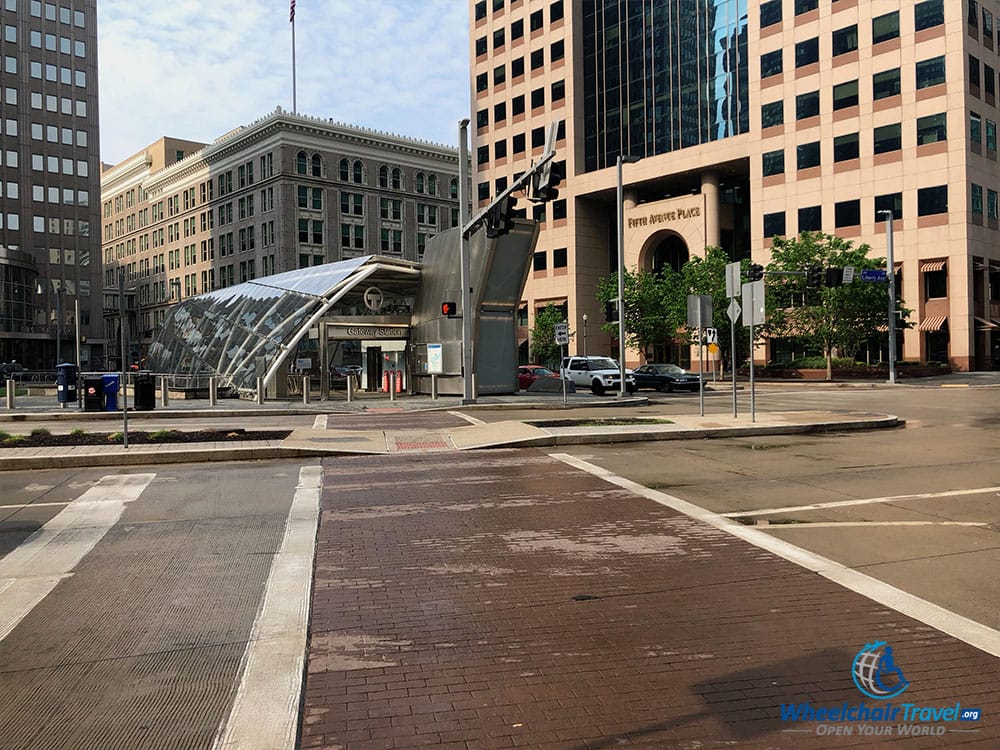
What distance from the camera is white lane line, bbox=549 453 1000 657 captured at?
4828 mm

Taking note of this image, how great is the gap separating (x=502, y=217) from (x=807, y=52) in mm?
44671

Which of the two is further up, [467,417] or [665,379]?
[665,379]

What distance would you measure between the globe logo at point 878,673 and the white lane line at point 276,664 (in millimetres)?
2804

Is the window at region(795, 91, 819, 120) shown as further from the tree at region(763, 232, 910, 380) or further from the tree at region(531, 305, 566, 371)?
the tree at region(531, 305, 566, 371)

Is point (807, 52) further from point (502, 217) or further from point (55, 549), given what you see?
point (55, 549)

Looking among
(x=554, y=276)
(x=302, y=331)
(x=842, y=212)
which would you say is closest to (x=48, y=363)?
(x=554, y=276)

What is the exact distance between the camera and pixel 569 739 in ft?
11.6

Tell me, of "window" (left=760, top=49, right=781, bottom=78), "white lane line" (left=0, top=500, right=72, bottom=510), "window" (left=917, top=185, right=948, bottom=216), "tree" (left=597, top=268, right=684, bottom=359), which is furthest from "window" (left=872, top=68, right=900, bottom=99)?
"white lane line" (left=0, top=500, right=72, bottom=510)

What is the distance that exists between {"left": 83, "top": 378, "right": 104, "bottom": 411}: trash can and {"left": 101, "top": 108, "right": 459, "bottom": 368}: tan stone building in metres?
59.4

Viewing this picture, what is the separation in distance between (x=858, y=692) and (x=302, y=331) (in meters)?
29.1

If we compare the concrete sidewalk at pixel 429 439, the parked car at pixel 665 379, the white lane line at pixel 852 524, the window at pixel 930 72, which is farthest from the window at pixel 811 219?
the white lane line at pixel 852 524

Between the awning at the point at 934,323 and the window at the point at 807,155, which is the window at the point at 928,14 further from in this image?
the awning at the point at 934,323

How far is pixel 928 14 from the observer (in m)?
51.9

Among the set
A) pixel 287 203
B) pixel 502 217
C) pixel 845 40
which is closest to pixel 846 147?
pixel 845 40
